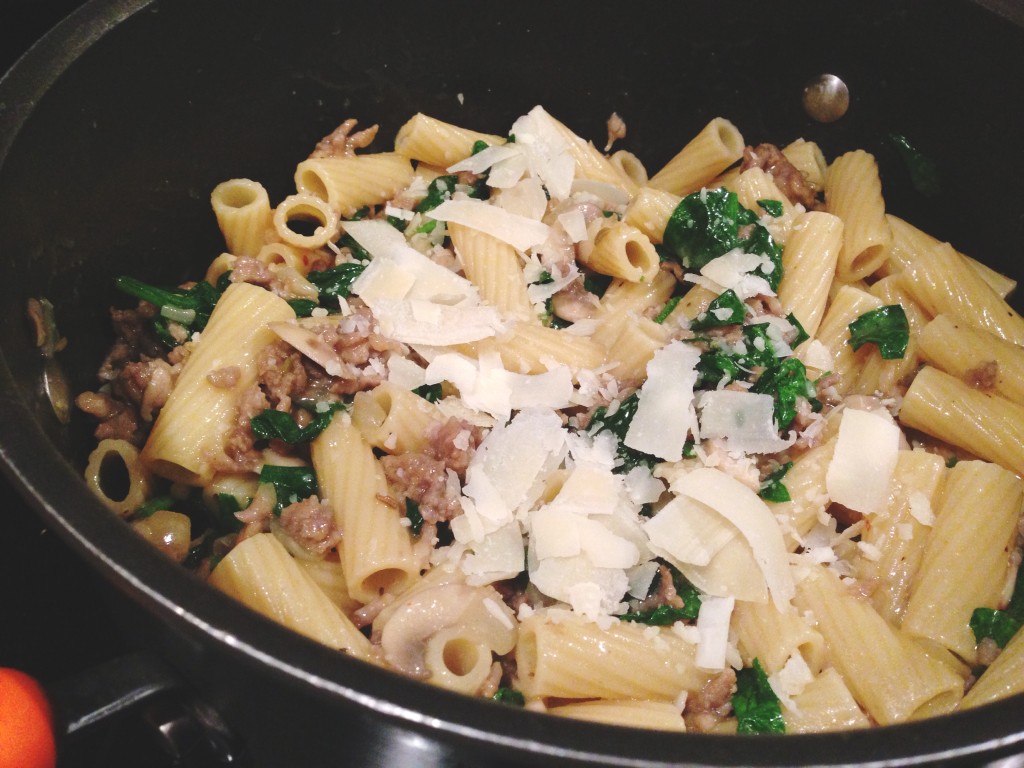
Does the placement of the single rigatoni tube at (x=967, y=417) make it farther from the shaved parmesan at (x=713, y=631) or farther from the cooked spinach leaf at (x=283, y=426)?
the cooked spinach leaf at (x=283, y=426)

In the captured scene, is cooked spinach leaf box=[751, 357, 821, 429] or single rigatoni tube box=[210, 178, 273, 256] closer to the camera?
cooked spinach leaf box=[751, 357, 821, 429]

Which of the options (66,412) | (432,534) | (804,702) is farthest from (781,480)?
(66,412)

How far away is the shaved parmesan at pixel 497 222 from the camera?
2525 millimetres

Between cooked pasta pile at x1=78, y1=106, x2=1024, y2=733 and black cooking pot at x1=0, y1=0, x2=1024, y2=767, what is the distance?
0.52ft

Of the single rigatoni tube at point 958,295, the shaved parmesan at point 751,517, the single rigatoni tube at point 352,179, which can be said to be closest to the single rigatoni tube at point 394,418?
the shaved parmesan at point 751,517

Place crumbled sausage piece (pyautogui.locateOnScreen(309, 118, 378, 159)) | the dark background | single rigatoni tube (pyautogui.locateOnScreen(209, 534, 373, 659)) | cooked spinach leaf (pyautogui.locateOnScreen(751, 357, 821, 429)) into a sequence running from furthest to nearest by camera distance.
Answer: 1. crumbled sausage piece (pyautogui.locateOnScreen(309, 118, 378, 159))
2. cooked spinach leaf (pyautogui.locateOnScreen(751, 357, 821, 429))
3. the dark background
4. single rigatoni tube (pyautogui.locateOnScreen(209, 534, 373, 659))

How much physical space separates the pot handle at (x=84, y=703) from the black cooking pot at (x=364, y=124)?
0.11 feet

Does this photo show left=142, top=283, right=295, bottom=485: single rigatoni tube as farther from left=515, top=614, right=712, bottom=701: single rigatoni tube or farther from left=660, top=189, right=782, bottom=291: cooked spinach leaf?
left=660, top=189, right=782, bottom=291: cooked spinach leaf

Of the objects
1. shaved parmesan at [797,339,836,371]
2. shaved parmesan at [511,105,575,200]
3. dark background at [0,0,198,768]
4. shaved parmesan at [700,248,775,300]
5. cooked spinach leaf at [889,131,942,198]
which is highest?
cooked spinach leaf at [889,131,942,198]

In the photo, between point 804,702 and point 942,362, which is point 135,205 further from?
point 942,362

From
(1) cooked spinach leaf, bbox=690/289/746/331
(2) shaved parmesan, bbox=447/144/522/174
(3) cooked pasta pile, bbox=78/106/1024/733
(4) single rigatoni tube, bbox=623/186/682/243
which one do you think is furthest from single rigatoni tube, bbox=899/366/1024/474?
(2) shaved parmesan, bbox=447/144/522/174

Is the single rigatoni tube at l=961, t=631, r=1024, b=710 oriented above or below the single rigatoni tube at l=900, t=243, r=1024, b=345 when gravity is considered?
below

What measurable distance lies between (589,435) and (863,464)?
676 mm

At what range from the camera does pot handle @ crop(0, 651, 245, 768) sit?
4.72ft
